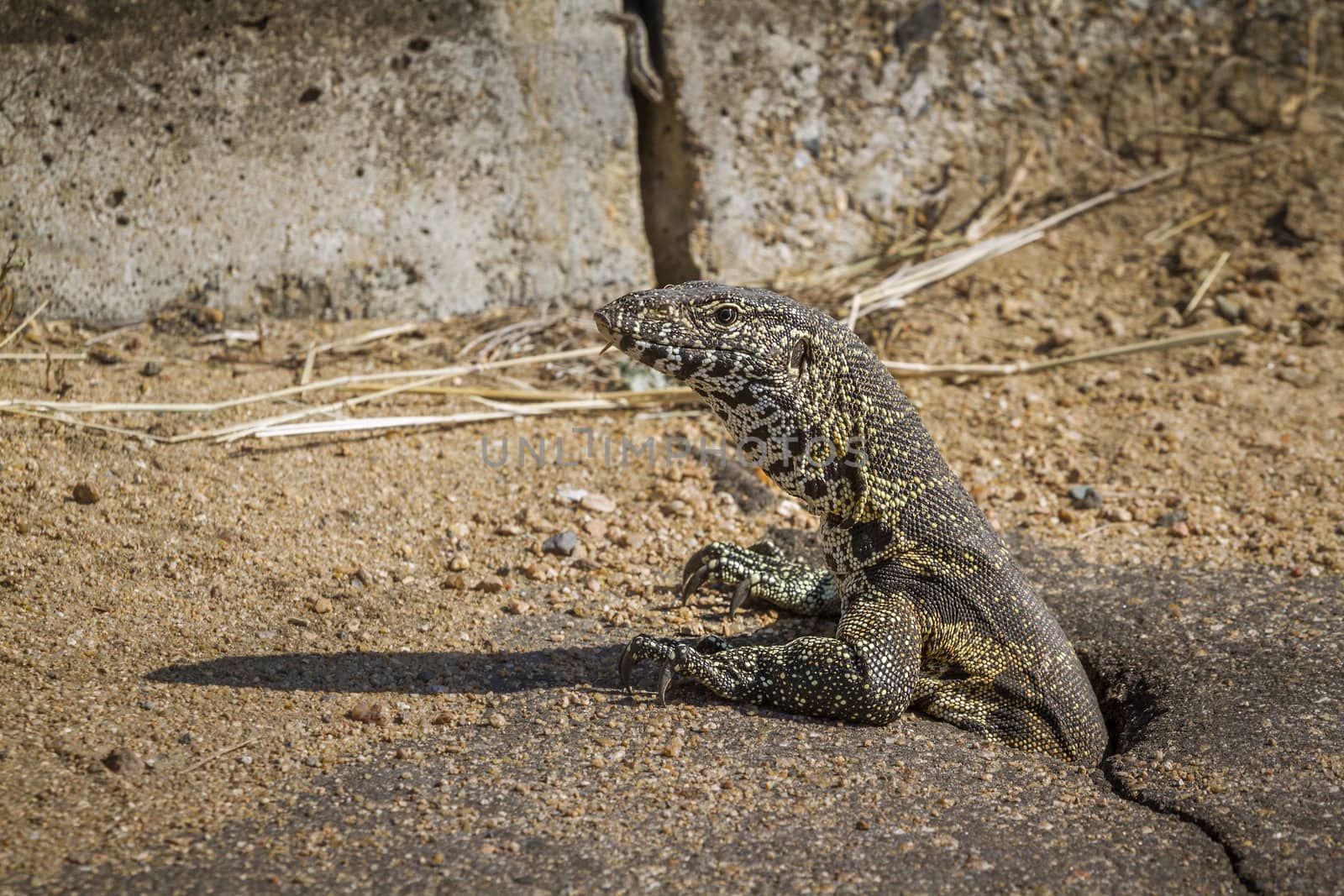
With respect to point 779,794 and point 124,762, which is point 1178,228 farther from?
point 124,762

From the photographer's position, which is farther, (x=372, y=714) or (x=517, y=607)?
(x=517, y=607)

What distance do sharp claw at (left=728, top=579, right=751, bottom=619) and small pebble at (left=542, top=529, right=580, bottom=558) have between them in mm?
893

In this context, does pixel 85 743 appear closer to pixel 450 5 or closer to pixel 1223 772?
pixel 1223 772

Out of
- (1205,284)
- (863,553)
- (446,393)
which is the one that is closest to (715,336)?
(863,553)

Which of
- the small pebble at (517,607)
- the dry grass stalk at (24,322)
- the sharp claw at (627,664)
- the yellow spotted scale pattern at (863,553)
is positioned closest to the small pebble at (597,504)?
the small pebble at (517,607)

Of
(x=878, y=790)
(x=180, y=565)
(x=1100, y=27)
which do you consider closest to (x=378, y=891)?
(x=878, y=790)

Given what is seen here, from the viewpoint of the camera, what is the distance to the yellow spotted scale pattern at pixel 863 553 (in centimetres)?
426

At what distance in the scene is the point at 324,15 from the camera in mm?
6855

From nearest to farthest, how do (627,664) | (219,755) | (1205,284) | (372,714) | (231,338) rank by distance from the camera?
(219,755) < (372,714) < (627,664) < (231,338) < (1205,284)

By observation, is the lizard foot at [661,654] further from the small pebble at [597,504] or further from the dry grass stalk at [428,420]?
the dry grass stalk at [428,420]

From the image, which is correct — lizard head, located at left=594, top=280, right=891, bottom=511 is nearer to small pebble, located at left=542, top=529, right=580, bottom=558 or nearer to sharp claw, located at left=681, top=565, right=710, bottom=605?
sharp claw, located at left=681, top=565, right=710, bottom=605

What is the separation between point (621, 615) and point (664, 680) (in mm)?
905

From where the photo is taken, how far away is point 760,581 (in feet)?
17.2

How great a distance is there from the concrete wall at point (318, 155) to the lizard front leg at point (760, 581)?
9.95ft
